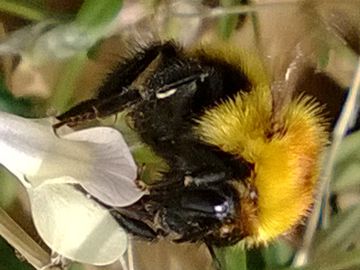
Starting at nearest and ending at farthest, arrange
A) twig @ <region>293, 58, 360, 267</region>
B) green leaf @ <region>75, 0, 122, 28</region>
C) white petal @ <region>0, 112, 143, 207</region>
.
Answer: white petal @ <region>0, 112, 143, 207</region>
green leaf @ <region>75, 0, 122, 28</region>
twig @ <region>293, 58, 360, 267</region>

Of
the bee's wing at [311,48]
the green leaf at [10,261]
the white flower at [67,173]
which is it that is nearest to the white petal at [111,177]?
the white flower at [67,173]

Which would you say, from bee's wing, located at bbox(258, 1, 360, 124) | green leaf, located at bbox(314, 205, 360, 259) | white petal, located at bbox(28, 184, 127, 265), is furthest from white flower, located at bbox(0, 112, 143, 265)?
green leaf, located at bbox(314, 205, 360, 259)

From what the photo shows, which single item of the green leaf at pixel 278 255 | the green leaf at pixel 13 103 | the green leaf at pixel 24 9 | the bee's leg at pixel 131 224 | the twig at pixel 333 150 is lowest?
the green leaf at pixel 278 255

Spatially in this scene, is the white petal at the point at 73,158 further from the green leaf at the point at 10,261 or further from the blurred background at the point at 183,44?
the green leaf at the point at 10,261

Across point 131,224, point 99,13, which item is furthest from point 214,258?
point 99,13

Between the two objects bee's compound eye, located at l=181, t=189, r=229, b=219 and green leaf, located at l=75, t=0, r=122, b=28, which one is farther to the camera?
green leaf, located at l=75, t=0, r=122, b=28

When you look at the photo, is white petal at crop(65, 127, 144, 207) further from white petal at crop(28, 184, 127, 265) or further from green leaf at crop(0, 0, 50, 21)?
green leaf at crop(0, 0, 50, 21)

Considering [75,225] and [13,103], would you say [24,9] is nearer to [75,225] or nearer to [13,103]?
[13,103]
